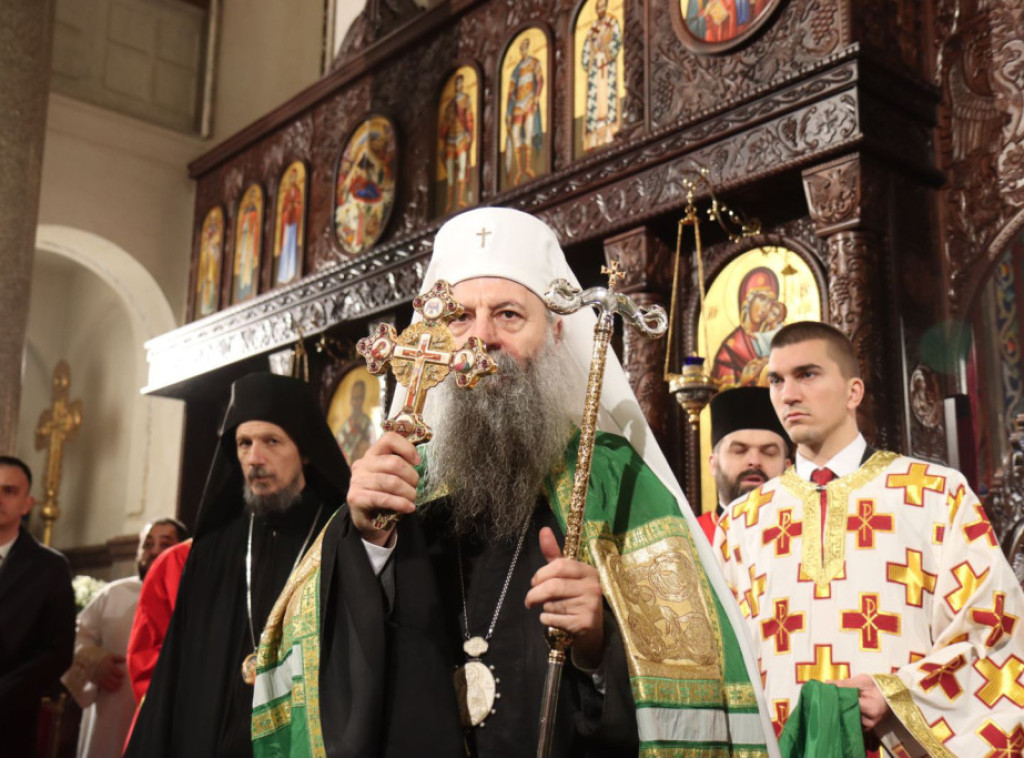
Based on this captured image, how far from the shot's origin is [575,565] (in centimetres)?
208

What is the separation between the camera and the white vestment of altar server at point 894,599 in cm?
310

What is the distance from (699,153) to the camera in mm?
5992

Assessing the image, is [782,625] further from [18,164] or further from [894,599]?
[18,164]

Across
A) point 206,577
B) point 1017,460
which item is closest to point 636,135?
point 1017,460

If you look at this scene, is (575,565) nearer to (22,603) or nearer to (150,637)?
(150,637)

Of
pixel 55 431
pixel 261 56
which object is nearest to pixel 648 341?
pixel 261 56

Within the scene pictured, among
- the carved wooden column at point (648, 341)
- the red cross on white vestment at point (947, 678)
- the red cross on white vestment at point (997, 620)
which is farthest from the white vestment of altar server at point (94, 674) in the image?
the red cross on white vestment at point (997, 620)

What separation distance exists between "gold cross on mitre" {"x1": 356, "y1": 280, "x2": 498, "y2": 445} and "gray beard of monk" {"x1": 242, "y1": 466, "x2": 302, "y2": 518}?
2077 millimetres

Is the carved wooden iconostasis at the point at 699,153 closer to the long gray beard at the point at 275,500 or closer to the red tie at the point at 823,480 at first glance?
the red tie at the point at 823,480

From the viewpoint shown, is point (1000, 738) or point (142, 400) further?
point (142, 400)

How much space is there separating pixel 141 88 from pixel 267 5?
1.65m

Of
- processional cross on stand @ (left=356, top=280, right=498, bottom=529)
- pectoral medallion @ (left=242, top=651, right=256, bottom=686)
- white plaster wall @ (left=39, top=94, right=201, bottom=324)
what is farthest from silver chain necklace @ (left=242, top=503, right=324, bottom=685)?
white plaster wall @ (left=39, top=94, right=201, bottom=324)

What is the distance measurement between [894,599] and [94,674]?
5.25 m

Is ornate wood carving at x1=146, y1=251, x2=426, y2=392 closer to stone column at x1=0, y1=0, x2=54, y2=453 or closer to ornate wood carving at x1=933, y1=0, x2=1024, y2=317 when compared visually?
stone column at x1=0, y1=0, x2=54, y2=453
